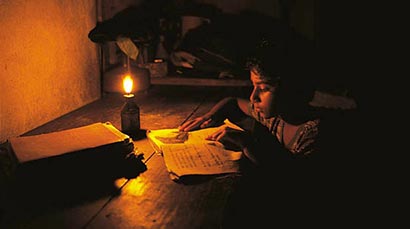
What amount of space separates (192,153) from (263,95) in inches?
12.1

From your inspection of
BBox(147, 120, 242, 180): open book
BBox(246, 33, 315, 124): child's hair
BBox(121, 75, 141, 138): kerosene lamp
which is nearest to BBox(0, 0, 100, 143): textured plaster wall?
BBox(121, 75, 141, 138): kerosene lamp

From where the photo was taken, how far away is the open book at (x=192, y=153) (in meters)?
1.36

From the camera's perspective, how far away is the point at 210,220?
1.07 metres

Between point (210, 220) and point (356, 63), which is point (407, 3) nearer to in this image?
point (356, 63)

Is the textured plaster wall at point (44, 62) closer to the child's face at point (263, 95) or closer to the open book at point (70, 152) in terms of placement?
the open book at point (70, 152)

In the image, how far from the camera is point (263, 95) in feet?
4.86

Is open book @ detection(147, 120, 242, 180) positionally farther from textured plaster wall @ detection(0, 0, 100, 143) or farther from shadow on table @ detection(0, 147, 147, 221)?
textured plaster wall @ detection(0, 0, 100, 143)

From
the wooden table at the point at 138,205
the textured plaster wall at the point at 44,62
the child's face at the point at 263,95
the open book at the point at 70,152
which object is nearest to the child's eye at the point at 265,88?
the child's face at the point at 263,95

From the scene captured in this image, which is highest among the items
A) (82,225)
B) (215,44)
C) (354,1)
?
(354,1)

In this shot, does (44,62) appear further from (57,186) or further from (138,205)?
(138,205)

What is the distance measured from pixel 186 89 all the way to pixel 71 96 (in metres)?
A: 0.70

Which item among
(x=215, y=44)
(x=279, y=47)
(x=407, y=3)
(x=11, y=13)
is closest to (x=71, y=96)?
(x=11, y=13)

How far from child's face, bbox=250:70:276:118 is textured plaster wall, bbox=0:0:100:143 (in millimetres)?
963

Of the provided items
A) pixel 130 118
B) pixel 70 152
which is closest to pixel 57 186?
pixel 70 152
